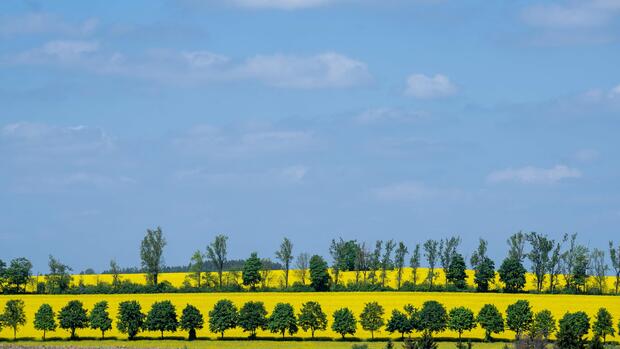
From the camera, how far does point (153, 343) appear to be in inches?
4734

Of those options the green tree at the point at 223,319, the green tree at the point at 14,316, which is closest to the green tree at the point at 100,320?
the green tree at the point at 14,316

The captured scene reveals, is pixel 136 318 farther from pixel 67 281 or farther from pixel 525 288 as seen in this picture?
pixel 525 288

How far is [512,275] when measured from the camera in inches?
6442

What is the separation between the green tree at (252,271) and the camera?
173250 millimetres

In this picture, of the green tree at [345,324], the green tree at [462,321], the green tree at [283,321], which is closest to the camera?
the green tree at [462,321]

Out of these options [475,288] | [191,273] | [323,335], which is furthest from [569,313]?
[191,273]

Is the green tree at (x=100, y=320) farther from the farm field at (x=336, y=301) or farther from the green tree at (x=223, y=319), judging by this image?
the green tree at (x=223, y=319)

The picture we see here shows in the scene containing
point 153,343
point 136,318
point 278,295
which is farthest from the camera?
point 278,295

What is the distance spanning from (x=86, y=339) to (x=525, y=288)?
77437mm

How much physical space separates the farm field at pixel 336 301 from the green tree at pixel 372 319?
185 cm

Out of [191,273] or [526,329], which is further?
[191,273]

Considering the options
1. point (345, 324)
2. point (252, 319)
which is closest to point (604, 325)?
point (345, 324)

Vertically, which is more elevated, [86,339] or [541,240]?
[541,240]

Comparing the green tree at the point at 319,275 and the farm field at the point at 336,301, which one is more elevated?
the green tree at the point at 319,275
